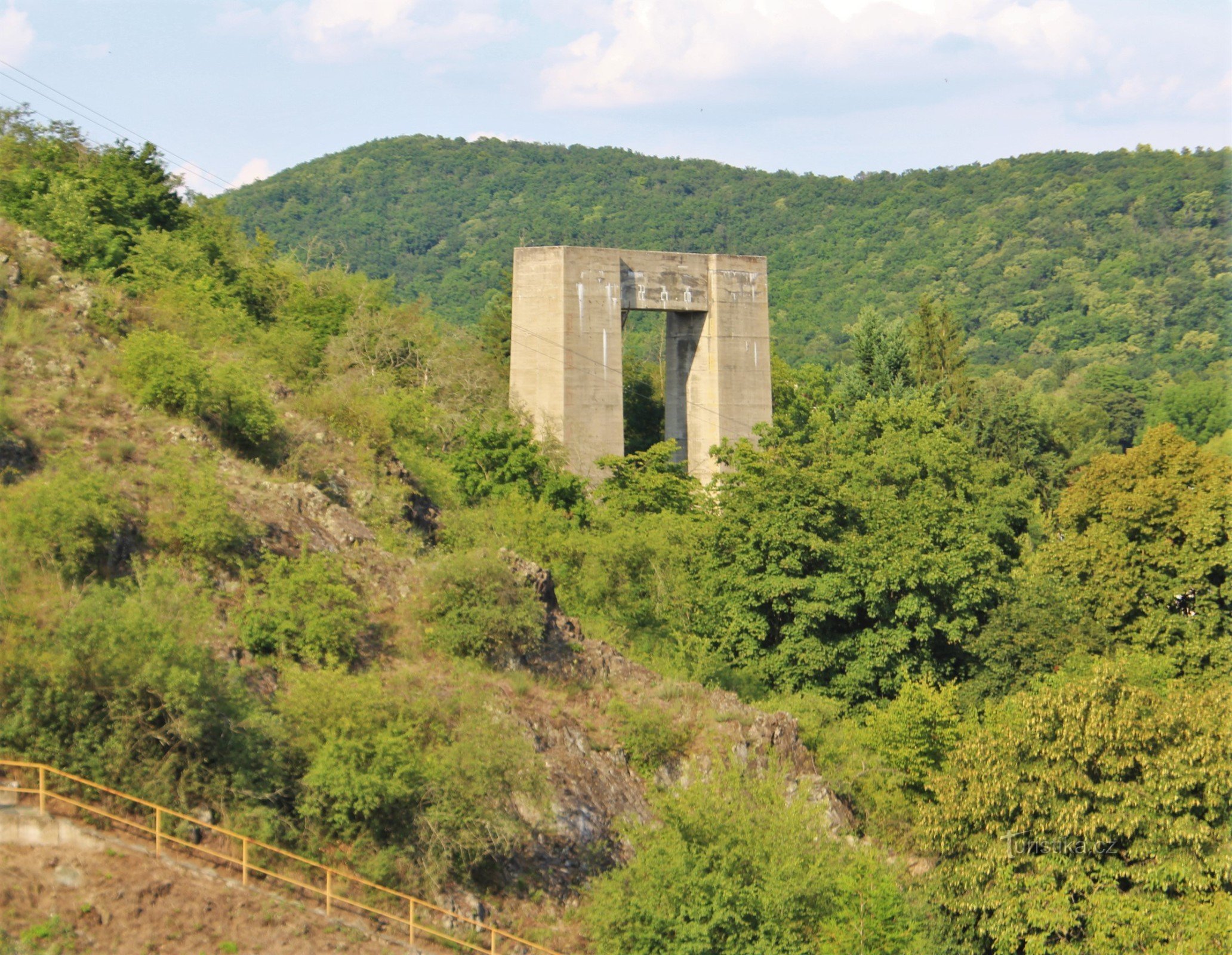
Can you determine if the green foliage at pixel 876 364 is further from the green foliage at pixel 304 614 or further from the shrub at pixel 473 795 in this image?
the shrub at pixel 473 795

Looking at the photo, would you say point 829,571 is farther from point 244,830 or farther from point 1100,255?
point 1100,255

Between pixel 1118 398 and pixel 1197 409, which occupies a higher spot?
pixel 1118 398

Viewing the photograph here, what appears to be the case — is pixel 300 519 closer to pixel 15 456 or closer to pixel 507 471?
pixel 15 456

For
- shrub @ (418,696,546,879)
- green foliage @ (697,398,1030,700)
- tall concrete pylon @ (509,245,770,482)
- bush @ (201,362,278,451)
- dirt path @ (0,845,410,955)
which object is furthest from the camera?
tall concrete pylon @ (509,245,770,482)

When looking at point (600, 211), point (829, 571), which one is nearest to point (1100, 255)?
point (600, 211)

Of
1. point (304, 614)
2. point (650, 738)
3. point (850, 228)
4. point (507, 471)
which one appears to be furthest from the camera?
point (850, 228)

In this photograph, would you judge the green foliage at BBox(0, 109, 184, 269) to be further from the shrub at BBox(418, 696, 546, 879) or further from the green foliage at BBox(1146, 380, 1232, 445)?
the green foliage at BBox(1146, 380, 1232, 445)

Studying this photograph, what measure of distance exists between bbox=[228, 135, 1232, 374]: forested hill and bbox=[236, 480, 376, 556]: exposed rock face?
276ft

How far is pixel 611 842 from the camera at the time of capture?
1950 centimetres

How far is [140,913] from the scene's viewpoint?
1457 centimetres

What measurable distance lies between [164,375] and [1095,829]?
51.2 feet

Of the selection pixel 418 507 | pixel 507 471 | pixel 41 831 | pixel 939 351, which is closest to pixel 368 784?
pixel 41 831

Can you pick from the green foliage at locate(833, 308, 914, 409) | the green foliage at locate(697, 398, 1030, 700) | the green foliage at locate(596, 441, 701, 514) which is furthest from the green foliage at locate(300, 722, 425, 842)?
the green foliage at locate(833, 308, 914, 409)

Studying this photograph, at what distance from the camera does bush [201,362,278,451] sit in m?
23.6
